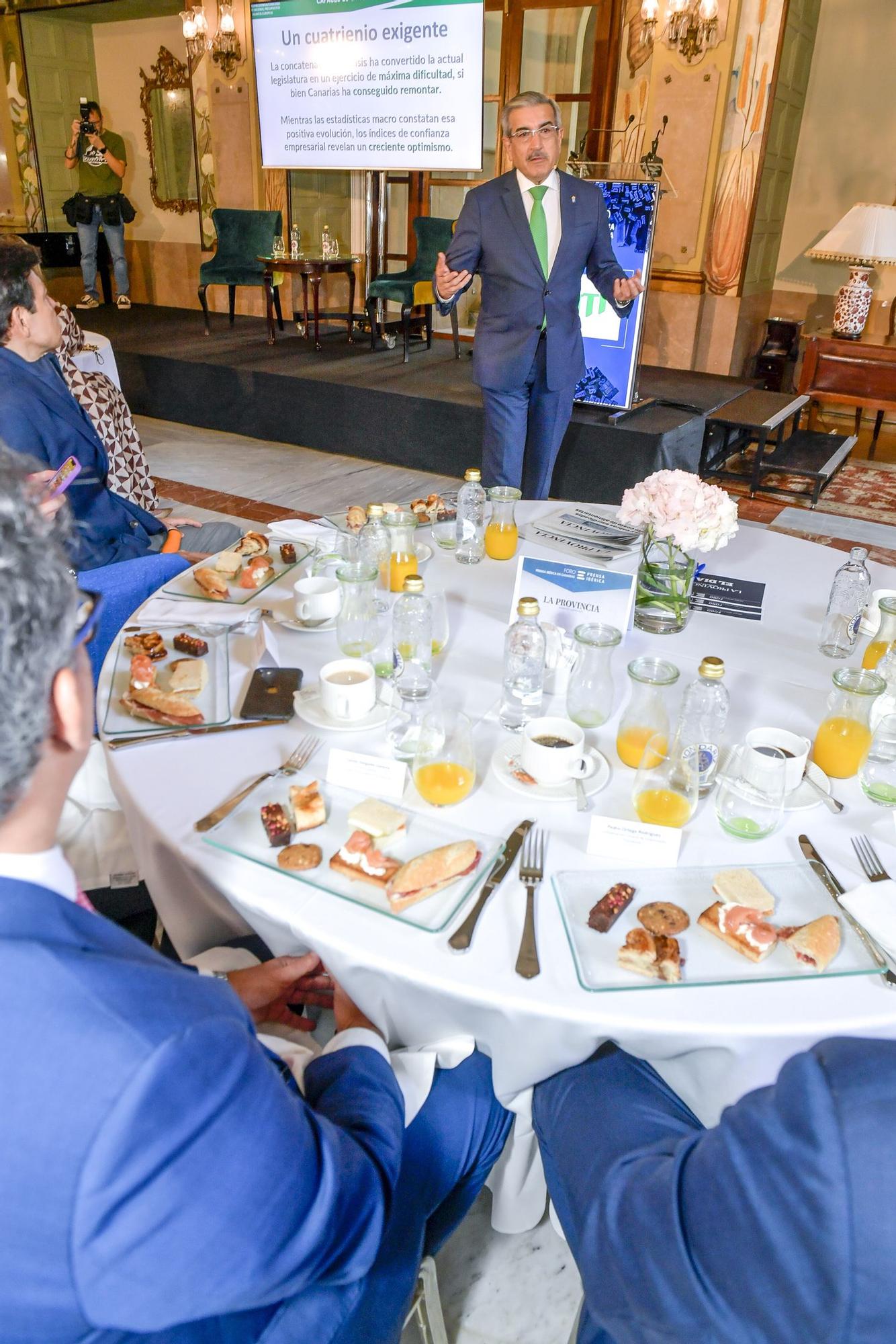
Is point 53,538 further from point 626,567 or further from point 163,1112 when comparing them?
point 626,567

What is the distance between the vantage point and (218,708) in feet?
4.53

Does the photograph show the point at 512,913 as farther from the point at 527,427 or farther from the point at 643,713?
the point at 527,427

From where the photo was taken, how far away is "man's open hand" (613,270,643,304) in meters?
3.30

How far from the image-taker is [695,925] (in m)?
1.00

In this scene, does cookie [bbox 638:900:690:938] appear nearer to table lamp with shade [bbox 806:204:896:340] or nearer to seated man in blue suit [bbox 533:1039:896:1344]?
seated man in blue suit [bbox 533:1039:896:1344]

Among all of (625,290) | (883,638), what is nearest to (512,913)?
(883,638)

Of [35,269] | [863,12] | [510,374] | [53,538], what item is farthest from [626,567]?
[863,12]

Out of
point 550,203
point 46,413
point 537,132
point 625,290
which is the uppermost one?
point 537,132

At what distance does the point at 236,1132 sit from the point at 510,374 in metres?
3.37

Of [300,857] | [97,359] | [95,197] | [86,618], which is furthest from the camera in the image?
[95,197]

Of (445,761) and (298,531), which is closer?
(445,761)

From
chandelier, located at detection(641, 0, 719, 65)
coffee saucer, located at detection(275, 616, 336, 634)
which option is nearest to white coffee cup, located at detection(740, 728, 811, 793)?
coffee saucer, located at detection(275, 616, 336, 634)

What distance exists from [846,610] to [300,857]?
1.19 metres

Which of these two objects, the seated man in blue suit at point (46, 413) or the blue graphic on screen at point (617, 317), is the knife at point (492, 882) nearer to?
the seated man in blue suit at point (46, 413)
